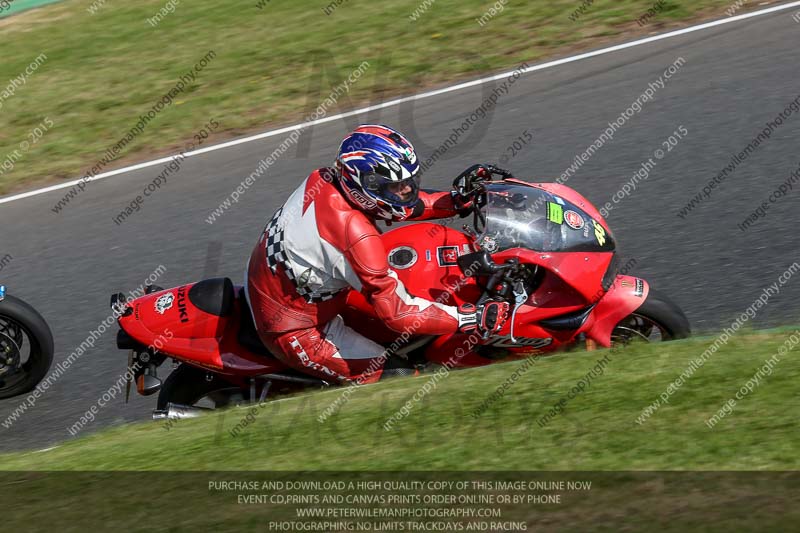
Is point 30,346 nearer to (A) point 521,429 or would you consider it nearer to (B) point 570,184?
(A) point 521,429

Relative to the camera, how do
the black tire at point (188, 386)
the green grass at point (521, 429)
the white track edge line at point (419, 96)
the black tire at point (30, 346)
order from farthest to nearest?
the white track edge line at point (419, 96)
the black tire at point (30, 346)
the black tire at point (188, 386)
the green grass at point (521, 429)

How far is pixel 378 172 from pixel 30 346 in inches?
114

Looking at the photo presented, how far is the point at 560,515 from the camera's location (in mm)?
4156

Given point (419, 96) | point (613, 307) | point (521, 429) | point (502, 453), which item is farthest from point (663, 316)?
point (419, 96)

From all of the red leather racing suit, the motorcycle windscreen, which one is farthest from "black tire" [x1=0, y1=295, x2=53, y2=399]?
the motorcycle windscreen

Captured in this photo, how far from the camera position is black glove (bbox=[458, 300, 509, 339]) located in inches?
210

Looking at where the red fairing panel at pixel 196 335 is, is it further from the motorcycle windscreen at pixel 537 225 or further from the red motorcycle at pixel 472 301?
the motorcycle windscreen at pixel 537 225

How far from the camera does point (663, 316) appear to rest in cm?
578

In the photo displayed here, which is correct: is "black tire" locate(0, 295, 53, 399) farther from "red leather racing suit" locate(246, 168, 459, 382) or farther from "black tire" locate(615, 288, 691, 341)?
"black tire" locate(615, 288, 691, 341)

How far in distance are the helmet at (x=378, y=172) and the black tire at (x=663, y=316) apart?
1.43 m

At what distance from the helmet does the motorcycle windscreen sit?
0.46 m

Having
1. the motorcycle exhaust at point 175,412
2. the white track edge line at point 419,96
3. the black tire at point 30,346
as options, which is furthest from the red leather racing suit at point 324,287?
the white track edge line at point 419,96

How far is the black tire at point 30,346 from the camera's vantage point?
258 inches

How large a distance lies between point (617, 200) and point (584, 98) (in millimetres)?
1935
